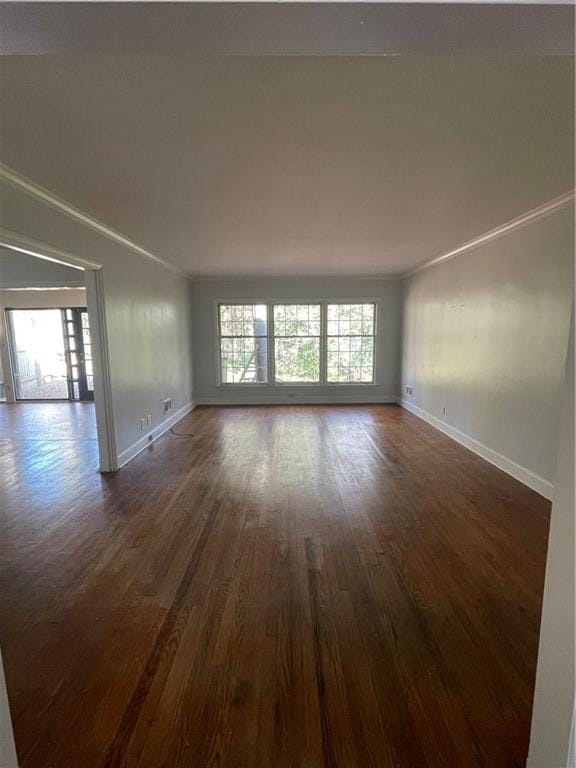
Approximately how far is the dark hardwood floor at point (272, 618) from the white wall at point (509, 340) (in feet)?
1.88

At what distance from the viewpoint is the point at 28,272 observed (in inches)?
219

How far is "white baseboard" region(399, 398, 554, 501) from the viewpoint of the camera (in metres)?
3.18

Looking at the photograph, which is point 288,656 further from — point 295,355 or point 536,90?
point 295,355

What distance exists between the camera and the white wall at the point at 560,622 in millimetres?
900

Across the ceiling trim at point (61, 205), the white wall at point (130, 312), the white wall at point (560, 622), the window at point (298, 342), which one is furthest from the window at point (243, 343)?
the white wall at point (560, 622)

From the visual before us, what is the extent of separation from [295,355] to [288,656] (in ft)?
20.2

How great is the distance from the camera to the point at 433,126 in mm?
1871

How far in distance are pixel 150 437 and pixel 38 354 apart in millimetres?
5314

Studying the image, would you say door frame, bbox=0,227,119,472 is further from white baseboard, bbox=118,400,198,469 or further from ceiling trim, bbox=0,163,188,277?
ceiling trim, bbox=0,163,188,277

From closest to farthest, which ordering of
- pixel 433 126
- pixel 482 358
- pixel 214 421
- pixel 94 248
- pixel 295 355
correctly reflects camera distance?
pixel 433 126, pixel 94 248, pixel 482 358, pixel 214 421, pixel 295 355

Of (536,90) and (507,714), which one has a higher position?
(536,90)

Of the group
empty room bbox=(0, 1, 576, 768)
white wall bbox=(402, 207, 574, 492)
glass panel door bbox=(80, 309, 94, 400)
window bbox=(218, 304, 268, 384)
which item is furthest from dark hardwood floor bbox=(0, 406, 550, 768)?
glass panel door bbox=(80, 309, 94, 400)

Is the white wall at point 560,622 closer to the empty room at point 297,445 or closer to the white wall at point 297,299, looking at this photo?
the empty room at point 297,445

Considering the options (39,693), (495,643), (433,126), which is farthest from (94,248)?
(495,643)
